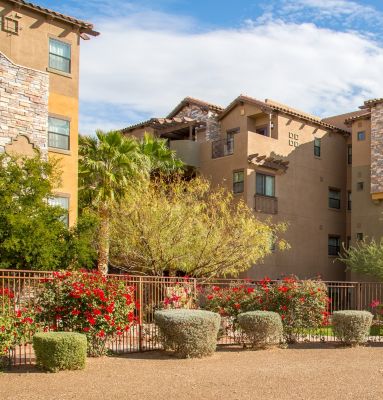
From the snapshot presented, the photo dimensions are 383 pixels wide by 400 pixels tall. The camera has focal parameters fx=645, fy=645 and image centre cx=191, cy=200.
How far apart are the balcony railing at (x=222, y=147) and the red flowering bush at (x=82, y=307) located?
20190mm

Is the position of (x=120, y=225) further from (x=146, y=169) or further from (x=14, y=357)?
(x=14, y=357)

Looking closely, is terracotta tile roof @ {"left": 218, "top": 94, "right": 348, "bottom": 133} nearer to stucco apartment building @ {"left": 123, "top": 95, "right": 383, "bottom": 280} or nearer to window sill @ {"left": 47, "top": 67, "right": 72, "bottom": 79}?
stucco apartment building @ {"left": 123, "top": 95, "right": 383, "bottom": 280}

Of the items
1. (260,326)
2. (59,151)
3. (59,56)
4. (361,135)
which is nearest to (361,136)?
(361,135)

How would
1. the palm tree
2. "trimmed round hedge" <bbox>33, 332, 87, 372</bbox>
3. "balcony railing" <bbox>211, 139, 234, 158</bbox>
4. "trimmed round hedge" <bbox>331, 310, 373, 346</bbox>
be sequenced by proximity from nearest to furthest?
"trimmed round hedge" <bbox>33, 332, 87, 372</bbox>
"trimmed round hedge" <bbox>331, 310, 373, 346</bbox>
the palm tree
"balcony railing" <bbox>211, 139, 234, 158</bbox>

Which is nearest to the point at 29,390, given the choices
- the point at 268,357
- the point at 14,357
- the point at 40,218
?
the point at 14,357

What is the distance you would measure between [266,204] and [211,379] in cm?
2203

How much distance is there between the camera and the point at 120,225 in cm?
2445

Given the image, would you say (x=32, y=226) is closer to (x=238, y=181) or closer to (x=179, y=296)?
(x=179, y=296)

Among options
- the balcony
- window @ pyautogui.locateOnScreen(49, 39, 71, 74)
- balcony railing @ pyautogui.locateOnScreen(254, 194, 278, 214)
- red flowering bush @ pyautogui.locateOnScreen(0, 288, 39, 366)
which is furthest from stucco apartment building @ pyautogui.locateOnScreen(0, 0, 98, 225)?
balcony railing @ pyautogui.locateOnScreen(254, 194, 278, 214)

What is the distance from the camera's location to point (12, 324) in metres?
13.3

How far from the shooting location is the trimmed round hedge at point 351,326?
58.8ft

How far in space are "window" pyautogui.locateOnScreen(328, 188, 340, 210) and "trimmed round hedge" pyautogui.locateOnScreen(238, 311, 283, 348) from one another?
2215 centimetres

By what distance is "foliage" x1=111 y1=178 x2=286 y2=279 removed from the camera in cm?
2347

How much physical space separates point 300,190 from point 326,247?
154 inches
